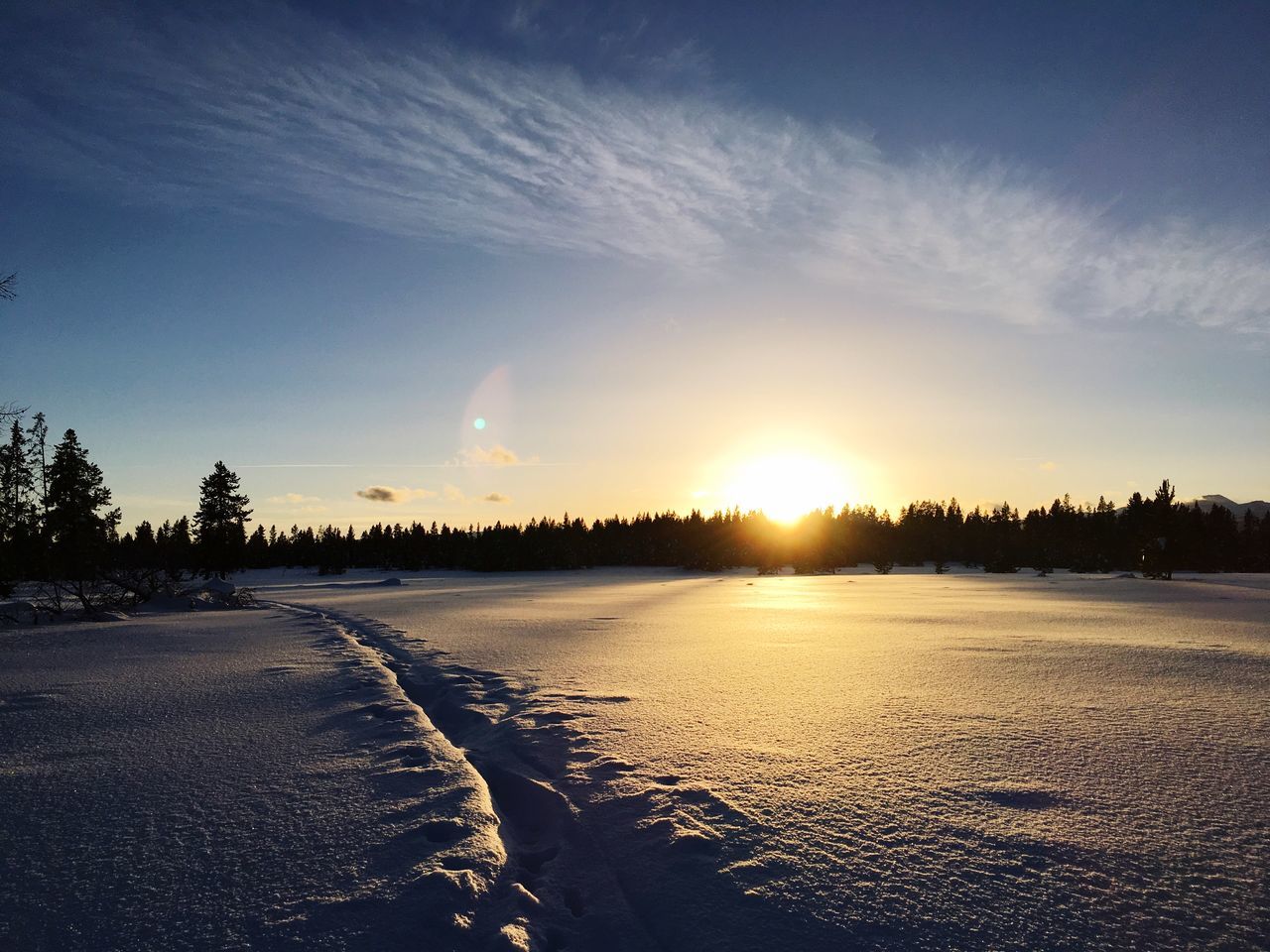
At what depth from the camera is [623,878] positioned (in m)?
Result: 3.39

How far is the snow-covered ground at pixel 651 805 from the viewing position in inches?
114

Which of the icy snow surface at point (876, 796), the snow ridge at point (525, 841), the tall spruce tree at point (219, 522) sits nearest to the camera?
the icy snow surface at point (876, 796)

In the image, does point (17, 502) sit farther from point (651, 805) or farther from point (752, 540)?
point (752, 540)

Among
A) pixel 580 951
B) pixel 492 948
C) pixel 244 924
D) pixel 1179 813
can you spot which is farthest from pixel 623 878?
pixel 1179 813

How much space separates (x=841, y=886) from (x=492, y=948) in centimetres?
166

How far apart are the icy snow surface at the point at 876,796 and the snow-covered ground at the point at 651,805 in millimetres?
23

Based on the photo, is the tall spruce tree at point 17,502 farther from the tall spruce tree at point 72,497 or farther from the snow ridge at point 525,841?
the snow ridge at point 525,841

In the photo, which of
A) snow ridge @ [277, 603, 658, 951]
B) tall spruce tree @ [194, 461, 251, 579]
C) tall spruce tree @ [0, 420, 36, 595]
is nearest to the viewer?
snow ridge @ [277, 603, 658, 951]

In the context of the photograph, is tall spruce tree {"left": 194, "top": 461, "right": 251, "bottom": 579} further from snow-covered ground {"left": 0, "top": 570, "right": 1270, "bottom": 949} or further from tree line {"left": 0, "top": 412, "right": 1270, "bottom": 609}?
snow-covered ground {"left": 0, "top": 570, "right": 1270, "bottom": 949}

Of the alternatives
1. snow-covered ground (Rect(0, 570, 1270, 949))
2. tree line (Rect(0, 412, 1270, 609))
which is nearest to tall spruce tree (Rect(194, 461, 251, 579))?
tree line (Rect(0, 412, 1270, 609))

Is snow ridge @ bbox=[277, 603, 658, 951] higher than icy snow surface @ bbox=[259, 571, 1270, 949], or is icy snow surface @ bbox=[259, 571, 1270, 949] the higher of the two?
icy snow surface @ bbox=[259, 571, 1270, 949]

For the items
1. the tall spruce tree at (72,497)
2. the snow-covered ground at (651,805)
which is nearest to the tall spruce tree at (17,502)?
the tall spruce tree at (72,497)

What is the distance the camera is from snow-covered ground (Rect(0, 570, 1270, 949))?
9.53ft

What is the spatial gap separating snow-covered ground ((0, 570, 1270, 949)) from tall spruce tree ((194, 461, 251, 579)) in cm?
5680
